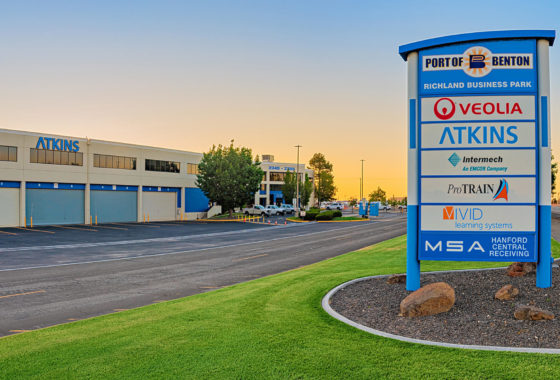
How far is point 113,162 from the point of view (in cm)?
4781

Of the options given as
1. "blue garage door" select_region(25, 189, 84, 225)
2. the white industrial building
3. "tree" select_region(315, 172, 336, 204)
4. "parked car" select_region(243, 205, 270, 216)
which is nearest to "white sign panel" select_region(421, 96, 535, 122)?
the white industrial building

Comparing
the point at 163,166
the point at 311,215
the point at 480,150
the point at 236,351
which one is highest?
the point at 163,166

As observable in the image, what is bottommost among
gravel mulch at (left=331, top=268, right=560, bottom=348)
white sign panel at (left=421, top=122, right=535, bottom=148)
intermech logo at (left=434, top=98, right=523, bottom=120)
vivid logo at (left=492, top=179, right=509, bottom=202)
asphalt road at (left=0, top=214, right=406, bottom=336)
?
asphalt road at (left=0, top=214, right=406, bottom=336)

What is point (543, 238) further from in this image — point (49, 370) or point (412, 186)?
point (49, 370)

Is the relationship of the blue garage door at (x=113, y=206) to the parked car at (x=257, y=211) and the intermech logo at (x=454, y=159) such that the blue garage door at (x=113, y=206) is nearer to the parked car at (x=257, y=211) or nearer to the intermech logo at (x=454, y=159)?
the parked car at (x=257, y=211)

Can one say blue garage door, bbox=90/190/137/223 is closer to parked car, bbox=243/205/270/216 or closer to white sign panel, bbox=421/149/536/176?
parked car, bbox=243/205/270/216

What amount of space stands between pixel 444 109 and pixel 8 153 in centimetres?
4137

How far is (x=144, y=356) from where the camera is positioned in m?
6.12

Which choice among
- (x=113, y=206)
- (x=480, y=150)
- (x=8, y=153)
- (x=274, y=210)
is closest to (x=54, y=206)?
(x=8, y=153)

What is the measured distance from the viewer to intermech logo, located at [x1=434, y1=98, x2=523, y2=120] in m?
8.52

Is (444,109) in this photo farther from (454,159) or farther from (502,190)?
(502,190)

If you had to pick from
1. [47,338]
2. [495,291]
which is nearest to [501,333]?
[495,291]

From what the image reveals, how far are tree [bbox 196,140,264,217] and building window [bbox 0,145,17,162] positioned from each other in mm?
20358

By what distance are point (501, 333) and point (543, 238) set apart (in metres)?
2.93
